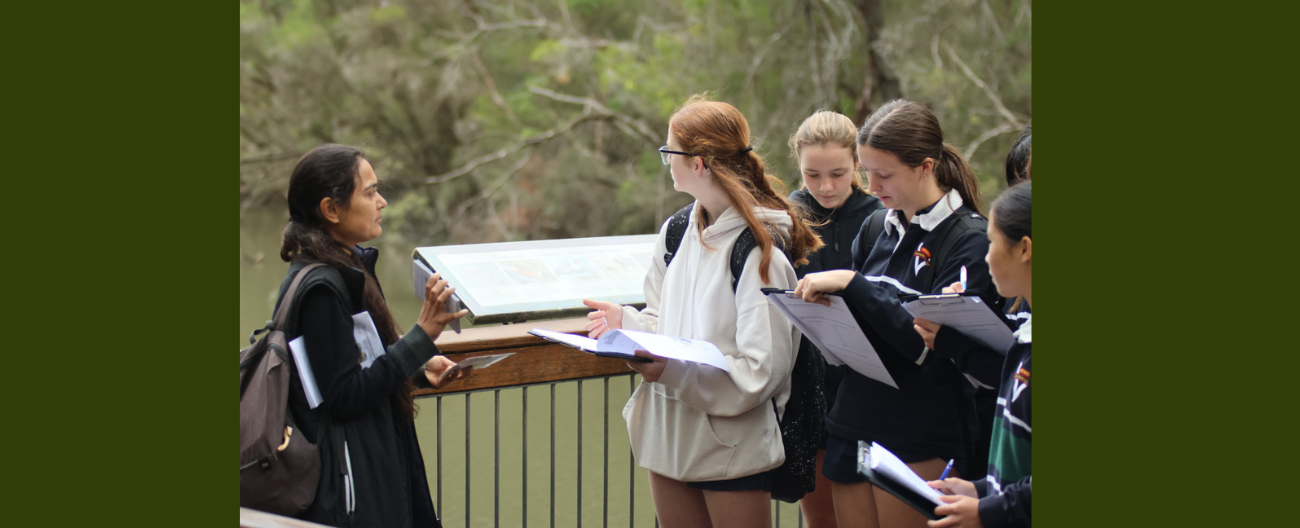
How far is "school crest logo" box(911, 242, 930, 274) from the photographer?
196cm

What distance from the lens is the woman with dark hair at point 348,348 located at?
5.86ft

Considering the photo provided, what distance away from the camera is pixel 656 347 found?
6.00 feet

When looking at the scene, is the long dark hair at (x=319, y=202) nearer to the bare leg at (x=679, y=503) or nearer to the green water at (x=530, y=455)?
the bare leg at (x=679, y=503)

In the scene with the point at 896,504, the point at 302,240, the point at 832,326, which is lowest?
the point at 896,504

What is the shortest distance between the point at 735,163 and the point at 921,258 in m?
0.44

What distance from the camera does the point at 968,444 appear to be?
1954 millimetres

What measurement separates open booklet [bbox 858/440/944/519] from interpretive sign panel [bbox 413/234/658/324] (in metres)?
1.04

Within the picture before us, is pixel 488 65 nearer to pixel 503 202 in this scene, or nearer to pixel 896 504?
pixel 503 202

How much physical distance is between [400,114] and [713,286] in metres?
11.8

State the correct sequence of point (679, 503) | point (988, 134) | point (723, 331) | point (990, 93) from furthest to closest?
point (990, 93) < point (988, 134) < point (679, 503) < point (723, 331)

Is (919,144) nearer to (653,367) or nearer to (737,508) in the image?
(653,367)

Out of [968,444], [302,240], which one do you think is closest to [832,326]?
[968,444]

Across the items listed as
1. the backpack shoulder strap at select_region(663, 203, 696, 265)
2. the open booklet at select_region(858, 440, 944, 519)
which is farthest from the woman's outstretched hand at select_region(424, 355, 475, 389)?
the open booklet at select_region(858, 440, 944, 519)

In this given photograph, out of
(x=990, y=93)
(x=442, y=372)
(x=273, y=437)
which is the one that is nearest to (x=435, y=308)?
(x=442, y=372)
